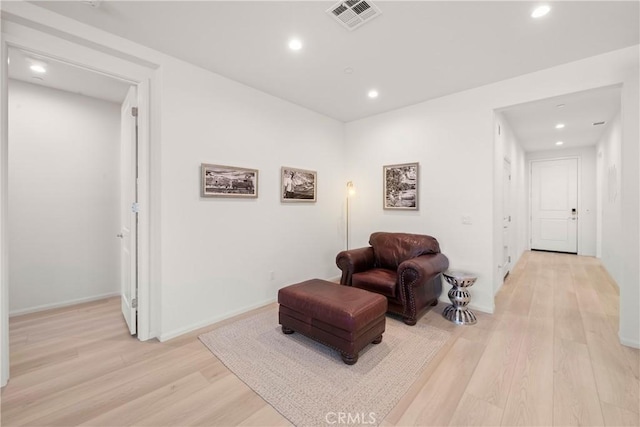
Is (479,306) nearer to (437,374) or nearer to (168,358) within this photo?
(437,374)

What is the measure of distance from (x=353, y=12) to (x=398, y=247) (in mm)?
2649

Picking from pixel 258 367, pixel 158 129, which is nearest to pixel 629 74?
pixel 258 367

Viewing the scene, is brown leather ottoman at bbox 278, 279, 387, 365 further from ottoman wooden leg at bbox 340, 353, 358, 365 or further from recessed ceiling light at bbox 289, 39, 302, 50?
recessed ceiling light at bbox 289, 39, 302, 50

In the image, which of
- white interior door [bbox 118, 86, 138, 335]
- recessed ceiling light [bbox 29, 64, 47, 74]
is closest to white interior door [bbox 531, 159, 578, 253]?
white interior door [bbox 118, 86, 138, 335]

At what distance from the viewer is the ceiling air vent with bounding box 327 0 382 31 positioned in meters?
1.95

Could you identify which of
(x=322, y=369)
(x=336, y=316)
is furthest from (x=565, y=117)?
(x=322, y=369)

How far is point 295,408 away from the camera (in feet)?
5.67

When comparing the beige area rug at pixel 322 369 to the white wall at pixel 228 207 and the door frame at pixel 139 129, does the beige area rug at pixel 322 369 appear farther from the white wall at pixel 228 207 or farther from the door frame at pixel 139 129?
the door frame at pixel 139 129

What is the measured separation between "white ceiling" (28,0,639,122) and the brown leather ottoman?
2.31m

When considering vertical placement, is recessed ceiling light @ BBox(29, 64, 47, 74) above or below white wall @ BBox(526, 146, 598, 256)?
above

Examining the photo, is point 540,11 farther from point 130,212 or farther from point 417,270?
point 130,212

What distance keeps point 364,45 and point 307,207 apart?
7.48 ft

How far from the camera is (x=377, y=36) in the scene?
2320 mm

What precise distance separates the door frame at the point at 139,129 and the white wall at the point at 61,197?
1.65 metres
